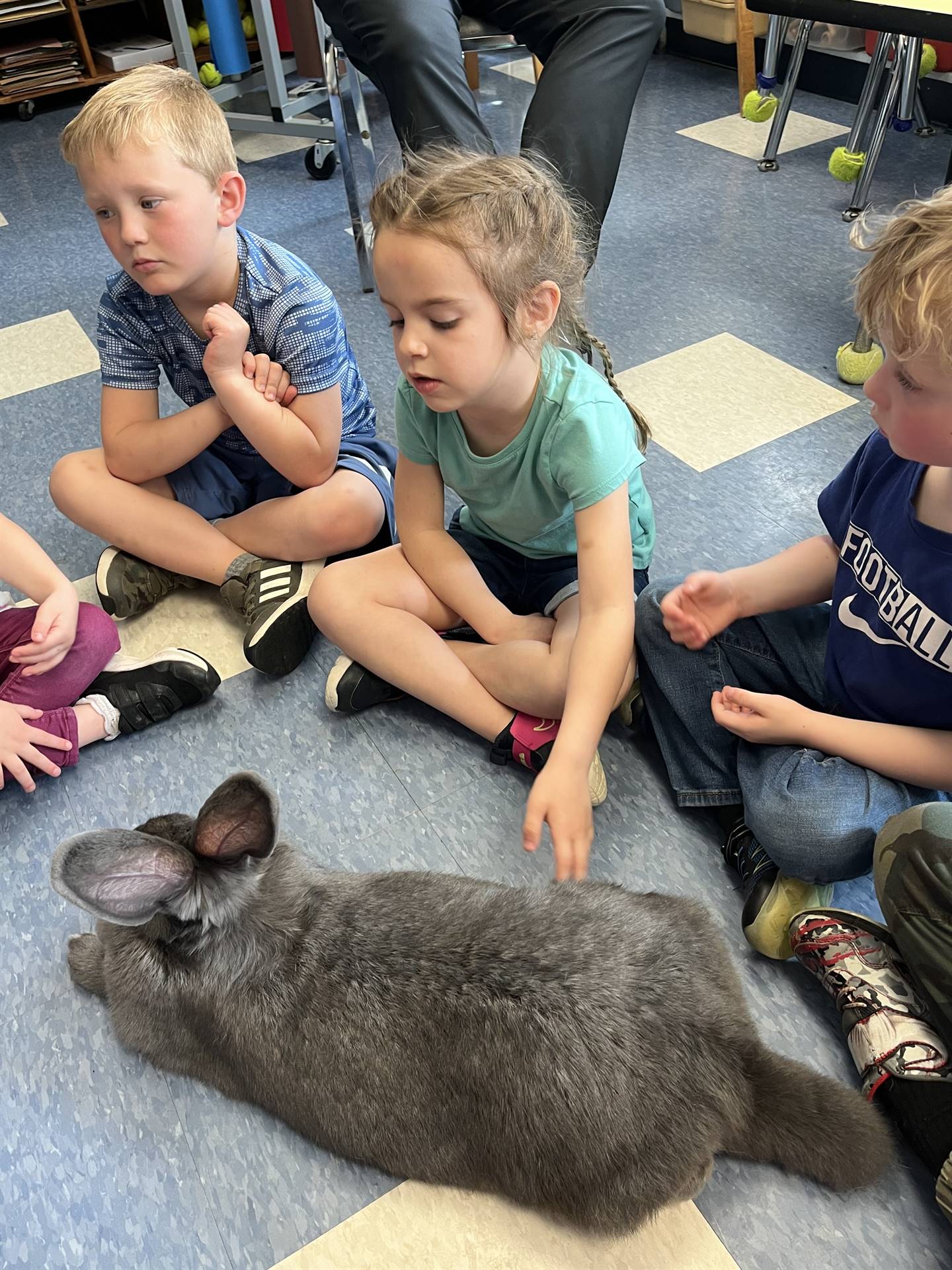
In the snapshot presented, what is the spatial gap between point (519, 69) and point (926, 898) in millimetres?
3137

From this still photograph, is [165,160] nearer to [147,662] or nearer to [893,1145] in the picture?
→ [147,662]

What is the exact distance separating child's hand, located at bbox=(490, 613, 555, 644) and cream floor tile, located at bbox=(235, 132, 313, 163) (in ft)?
6.71

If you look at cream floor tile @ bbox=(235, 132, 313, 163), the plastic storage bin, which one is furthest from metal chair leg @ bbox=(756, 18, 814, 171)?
cream floor tile @ bbox=(235, 132, 313, 163)

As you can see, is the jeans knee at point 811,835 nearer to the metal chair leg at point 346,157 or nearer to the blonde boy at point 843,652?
the blonde boy at point 843,652

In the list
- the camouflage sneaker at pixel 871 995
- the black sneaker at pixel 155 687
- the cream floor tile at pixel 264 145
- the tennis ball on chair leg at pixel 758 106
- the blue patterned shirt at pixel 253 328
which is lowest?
the camouflage sneaker at pixel 871 995

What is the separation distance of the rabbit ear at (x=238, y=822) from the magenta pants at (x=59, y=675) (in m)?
0.42

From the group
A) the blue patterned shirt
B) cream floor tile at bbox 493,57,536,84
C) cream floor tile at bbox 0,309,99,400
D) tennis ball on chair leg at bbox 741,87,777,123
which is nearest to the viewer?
the blue patterned shirt

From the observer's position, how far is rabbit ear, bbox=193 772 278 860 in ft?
2.46

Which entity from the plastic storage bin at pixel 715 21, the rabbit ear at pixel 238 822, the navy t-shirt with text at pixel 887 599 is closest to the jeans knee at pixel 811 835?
the navy t-shirt with text at pixel 887 599

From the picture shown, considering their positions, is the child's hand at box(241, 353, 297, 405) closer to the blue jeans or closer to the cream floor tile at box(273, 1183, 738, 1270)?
the blue jeans

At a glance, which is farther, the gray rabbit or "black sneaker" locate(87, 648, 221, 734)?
"black sneaker" locate(87, 648, 221, 734)

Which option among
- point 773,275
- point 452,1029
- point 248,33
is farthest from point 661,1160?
point 248,33

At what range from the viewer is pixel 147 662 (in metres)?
1.17

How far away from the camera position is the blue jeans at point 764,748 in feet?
2.89
